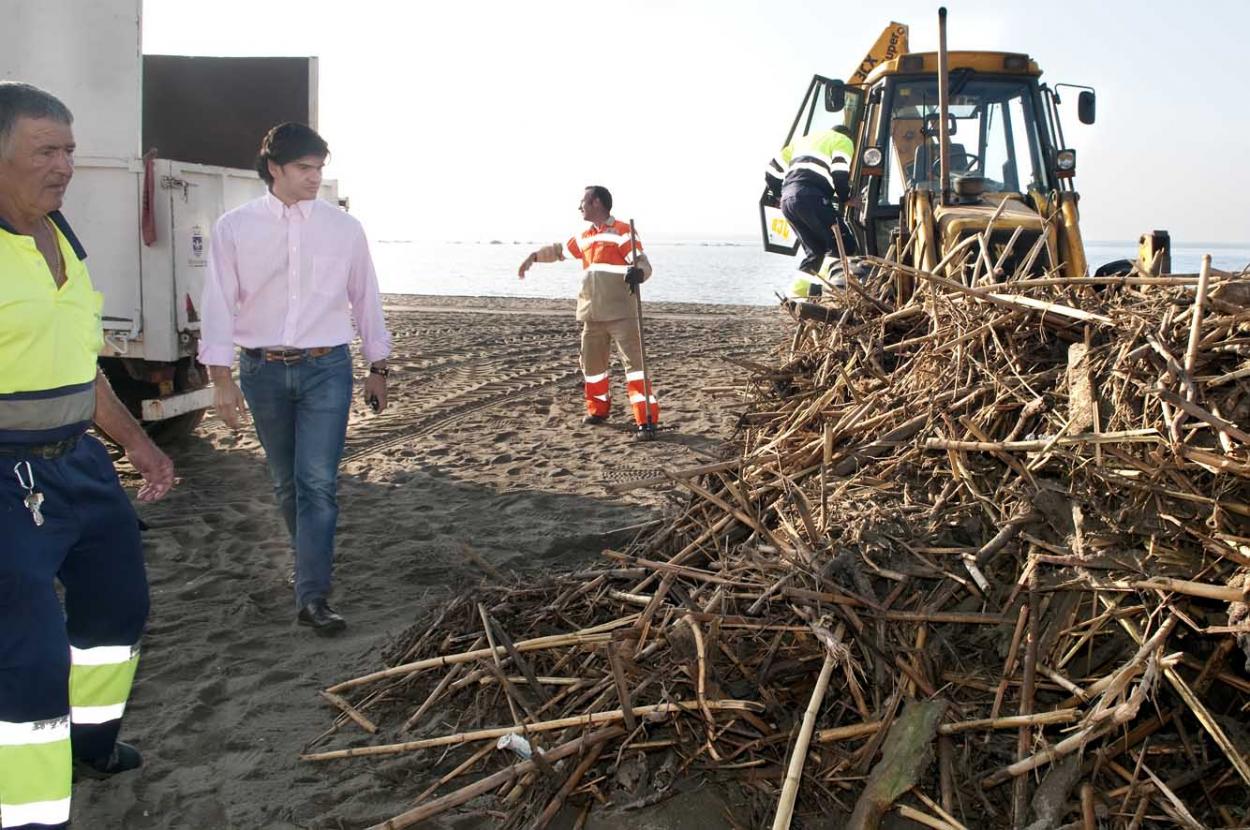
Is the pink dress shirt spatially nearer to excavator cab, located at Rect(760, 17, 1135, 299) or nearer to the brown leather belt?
the brown leather belt

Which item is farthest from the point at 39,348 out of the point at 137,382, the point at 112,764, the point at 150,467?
the point at 137,382

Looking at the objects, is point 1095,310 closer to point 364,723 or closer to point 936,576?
point 936,576

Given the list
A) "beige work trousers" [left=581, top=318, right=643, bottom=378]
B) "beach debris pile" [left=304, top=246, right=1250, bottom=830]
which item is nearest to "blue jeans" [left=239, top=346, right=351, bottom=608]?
"beach debris pile" [left=304, top=246, right=1250, bottom=830]

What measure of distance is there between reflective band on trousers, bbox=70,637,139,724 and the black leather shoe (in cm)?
122

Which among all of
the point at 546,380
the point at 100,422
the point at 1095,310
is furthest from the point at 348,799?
the point at 546,380

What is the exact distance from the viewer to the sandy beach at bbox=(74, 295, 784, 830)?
10.8 feet

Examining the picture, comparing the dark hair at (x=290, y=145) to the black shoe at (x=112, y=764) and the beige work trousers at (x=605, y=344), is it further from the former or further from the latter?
the beige work trousers at (x=605, y=344)

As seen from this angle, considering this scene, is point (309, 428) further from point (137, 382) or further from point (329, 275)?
point (137, 382)

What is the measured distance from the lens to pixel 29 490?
110 inches

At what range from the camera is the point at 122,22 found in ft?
21.2

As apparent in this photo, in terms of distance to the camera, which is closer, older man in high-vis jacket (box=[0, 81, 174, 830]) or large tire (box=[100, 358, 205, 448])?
older man in high-vis jacket (box=[0, 81, 174, 830])

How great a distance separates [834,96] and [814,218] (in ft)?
3.08

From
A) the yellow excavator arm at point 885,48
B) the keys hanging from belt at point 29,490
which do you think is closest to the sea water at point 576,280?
the yellow excavator arm at point 885,48

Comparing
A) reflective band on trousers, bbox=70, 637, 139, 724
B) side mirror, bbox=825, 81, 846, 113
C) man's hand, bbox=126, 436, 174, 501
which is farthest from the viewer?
side mirror, bbox=825, 81, 846, 113
